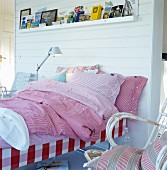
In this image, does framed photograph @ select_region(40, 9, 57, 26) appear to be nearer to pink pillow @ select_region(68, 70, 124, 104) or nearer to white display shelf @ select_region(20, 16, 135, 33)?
white display shelf @ select_region(20, 16, 135, 33)

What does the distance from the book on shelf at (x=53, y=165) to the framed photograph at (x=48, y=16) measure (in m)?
2.12

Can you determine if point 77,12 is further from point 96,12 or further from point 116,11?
point 116,11

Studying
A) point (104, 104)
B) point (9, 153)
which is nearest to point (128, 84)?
point (104, 104)

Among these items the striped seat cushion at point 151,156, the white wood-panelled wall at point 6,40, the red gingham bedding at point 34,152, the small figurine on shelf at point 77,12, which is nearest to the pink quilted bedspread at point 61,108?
the red gingham bedding at point 34,152

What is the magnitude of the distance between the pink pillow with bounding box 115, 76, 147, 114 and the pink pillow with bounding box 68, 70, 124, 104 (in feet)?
0.25

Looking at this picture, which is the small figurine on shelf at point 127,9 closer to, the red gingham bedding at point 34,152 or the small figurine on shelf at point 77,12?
the small figurine on shelf at point 77,12

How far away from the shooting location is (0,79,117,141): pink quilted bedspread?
6.59 ft

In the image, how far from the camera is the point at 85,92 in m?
2.64

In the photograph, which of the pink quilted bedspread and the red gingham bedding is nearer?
the red gingham bedding

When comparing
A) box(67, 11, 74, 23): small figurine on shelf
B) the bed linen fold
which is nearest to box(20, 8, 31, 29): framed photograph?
box(67, 11, 74, 23): small figurine on shelf

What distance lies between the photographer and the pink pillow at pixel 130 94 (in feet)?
9.19

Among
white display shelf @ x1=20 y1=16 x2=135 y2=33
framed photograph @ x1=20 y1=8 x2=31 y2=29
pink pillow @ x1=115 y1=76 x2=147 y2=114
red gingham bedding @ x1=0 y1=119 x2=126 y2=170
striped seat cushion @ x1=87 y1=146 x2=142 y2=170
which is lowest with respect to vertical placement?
red gingham bedding @ x1=0 y1=119 x2=126 y2=170

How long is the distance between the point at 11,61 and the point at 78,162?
367cm

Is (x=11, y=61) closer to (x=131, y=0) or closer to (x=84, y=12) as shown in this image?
(x=84, y=12)
